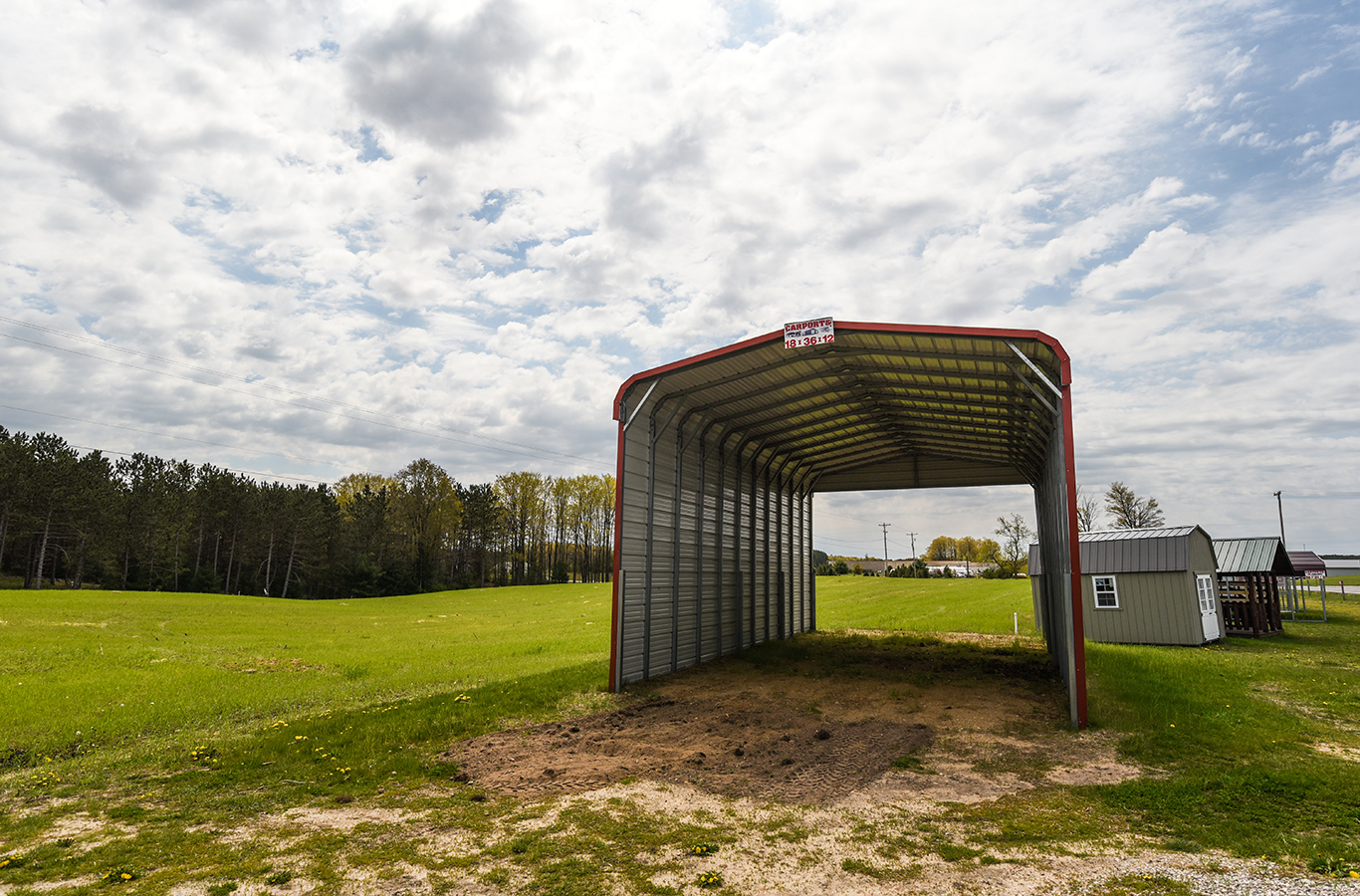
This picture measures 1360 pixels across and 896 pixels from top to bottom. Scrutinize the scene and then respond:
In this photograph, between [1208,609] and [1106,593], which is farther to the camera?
[1106,593]

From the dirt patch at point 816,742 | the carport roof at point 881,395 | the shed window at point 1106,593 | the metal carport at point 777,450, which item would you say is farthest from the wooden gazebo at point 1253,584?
the dirt patch at point 816,742

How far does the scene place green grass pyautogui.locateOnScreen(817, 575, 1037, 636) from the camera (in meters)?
Answer: 30.3

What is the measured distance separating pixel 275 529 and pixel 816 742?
62.7m

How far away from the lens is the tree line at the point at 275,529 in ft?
162

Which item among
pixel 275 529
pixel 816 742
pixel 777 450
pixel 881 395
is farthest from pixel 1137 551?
pixel 275 529

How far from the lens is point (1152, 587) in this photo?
23.2 meters

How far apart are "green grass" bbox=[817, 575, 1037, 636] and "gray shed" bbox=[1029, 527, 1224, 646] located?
12.8 ft

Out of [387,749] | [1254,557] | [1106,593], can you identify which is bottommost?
[387,749]

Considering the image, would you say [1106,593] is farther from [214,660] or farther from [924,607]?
[214,660]

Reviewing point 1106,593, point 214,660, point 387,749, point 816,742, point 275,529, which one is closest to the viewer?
point 387,749

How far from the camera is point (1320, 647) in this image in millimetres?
22031

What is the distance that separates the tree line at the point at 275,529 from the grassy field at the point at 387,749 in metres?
33.0

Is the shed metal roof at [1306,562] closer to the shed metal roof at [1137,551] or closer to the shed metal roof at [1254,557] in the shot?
the shed metal roof at [1254,557]

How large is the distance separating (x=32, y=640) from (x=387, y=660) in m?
10.8
